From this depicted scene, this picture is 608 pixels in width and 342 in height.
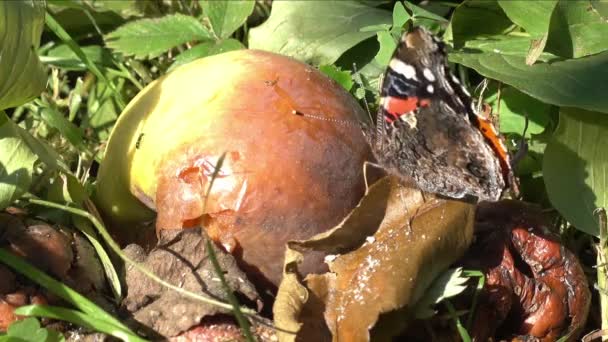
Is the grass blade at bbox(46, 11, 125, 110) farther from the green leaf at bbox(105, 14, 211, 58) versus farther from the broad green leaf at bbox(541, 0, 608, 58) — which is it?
the broad green leaf at bbox(541, 0, 608, 58)

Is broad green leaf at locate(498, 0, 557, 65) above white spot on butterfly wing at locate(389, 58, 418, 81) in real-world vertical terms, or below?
below

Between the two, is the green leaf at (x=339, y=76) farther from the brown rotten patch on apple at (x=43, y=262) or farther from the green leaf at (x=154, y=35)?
the brown rotten patch on apple at (x=43, y=262)

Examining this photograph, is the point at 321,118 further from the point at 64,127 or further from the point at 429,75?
the point at 64,127

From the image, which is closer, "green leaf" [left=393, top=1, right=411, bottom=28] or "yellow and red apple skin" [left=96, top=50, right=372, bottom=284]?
"yellow and red apple skin" [left=96, top=50, right=372, bottom=284]

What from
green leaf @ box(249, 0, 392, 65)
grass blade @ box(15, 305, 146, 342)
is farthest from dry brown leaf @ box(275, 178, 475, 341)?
green leaf @ box(249, 0, 392, 65)

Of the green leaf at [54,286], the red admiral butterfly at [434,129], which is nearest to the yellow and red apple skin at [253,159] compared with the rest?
the red admiral butterfly at [434,129]

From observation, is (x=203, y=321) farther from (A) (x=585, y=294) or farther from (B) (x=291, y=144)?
(A) (x=585, y=294)

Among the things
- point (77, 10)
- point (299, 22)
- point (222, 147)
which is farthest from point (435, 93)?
point (77, 10)
